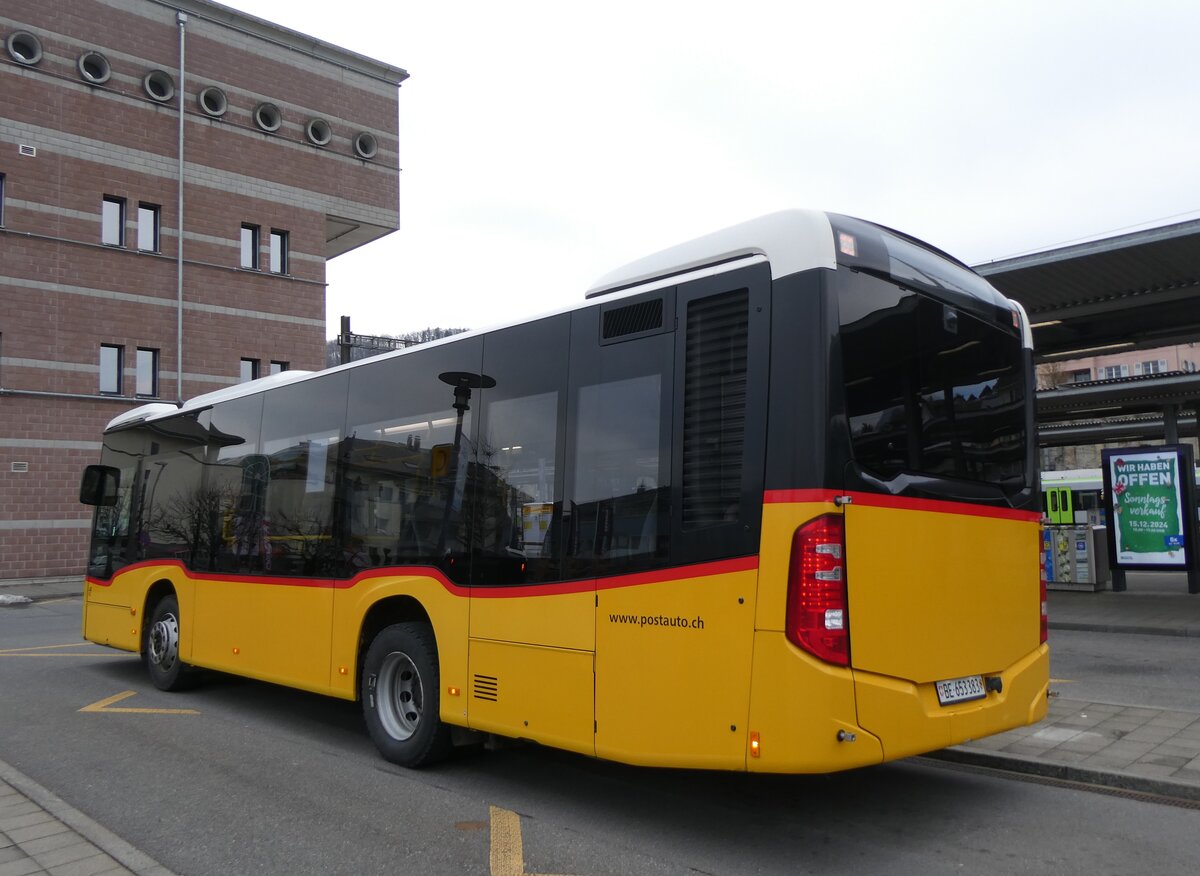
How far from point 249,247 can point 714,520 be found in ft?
99.2

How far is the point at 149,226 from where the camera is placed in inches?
1159

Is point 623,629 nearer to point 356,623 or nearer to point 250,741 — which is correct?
point 356,623

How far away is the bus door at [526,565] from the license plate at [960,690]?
71.1 inches

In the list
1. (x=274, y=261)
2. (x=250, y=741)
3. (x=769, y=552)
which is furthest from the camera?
(x=274, y=261)

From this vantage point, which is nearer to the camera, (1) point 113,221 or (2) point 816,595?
(2) point 816,595

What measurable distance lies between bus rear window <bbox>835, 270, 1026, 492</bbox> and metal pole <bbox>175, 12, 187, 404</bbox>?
27.6 meters

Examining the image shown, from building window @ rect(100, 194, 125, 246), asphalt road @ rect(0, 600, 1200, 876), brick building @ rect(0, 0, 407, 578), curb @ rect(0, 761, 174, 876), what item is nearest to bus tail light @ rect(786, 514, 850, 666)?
asphalt road @ rect(0, 600, 1200, 876)

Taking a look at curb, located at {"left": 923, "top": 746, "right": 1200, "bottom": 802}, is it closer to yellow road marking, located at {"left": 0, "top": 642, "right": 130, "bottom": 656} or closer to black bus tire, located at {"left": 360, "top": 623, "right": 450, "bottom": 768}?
black bus tire, located at {"left": 360, "top": 623, "right": 450, "bottom": 768}

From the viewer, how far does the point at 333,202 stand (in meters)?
33.1

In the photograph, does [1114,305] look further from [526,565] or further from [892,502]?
[526,565]

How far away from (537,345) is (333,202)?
29.4 meters

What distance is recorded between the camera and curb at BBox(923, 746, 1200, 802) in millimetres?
5441

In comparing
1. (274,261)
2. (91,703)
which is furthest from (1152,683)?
(274,261)

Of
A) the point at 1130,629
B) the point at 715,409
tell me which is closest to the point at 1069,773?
the point at 715,409
